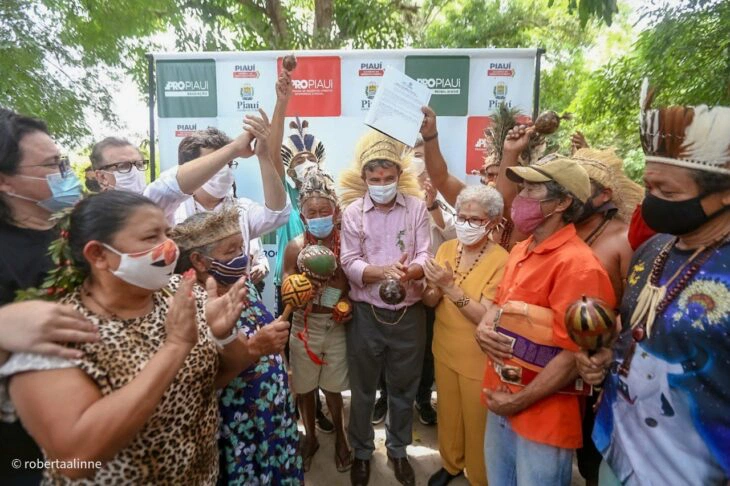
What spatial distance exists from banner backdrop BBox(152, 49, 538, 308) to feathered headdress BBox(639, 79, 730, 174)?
Result: 2947 mm

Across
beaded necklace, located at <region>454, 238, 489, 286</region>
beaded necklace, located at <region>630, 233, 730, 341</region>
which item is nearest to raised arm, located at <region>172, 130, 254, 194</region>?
beaded necklace, located at <region>454, 238, 489, 286</region>

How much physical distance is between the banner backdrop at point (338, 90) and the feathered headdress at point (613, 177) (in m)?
1.83

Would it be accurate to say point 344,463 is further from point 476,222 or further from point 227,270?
point 476,222

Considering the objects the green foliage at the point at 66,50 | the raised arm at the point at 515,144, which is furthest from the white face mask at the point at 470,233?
the green foliage at the point at 66,50

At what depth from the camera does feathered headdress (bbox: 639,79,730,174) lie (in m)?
1.53

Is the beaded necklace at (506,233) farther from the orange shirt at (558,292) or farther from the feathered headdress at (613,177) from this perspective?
the orange shirt at (558,292)

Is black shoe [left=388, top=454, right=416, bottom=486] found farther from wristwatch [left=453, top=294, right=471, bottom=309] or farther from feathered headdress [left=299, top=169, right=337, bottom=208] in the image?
feathered headdress [left=299, top=169, right=337, bottom=208]

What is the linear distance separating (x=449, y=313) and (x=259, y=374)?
4.70 ft

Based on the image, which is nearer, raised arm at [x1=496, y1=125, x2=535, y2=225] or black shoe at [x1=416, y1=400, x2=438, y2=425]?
raised arm at [x1=496, y1=125, x2=535, y2=225]

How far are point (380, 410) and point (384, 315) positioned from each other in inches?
58.1

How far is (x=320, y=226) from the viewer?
320 centimetres

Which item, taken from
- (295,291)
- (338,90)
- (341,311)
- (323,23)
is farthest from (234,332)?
(323,23)

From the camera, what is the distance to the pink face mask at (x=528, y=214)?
226 cm

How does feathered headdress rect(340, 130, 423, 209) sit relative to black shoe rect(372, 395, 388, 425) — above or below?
above
